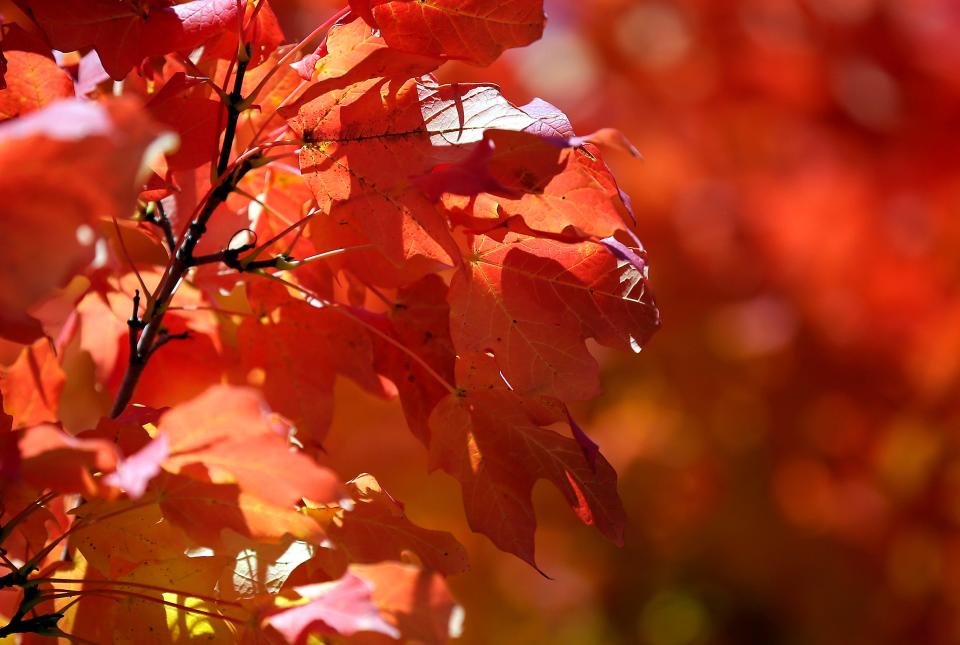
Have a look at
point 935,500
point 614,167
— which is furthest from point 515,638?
point 614,167

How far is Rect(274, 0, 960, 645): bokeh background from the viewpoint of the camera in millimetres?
1862

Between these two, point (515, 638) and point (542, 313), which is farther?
point (515, 638)

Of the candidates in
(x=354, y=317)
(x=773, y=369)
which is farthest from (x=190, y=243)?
(x=773, y=369)

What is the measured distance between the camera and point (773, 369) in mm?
1963

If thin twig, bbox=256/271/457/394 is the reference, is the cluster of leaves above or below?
below

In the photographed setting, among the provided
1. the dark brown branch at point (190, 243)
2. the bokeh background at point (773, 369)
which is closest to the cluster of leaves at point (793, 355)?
the bokeh background at point (773, 369)

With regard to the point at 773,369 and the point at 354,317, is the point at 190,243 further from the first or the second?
the point at 773,369

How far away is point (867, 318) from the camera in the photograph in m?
1.96

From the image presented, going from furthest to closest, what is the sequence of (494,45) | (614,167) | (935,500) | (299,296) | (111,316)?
(614,167) → (935,500) → (111,316) → (299,296) → (494,45)

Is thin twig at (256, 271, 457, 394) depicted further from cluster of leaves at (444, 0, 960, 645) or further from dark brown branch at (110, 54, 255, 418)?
cluster of leaves at (444, 0, 960, 645)

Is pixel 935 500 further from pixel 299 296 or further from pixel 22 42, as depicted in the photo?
pixel 22 42

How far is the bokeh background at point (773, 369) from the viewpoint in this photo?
6.11ft

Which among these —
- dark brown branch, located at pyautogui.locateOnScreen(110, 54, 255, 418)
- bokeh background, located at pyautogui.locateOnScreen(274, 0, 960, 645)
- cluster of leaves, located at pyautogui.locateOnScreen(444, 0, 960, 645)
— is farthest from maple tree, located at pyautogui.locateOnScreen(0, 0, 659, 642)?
cluster of leaves, located at pyautogui.locateOnScreen(444, 0, 960, 645)

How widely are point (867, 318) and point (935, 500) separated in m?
0.38
